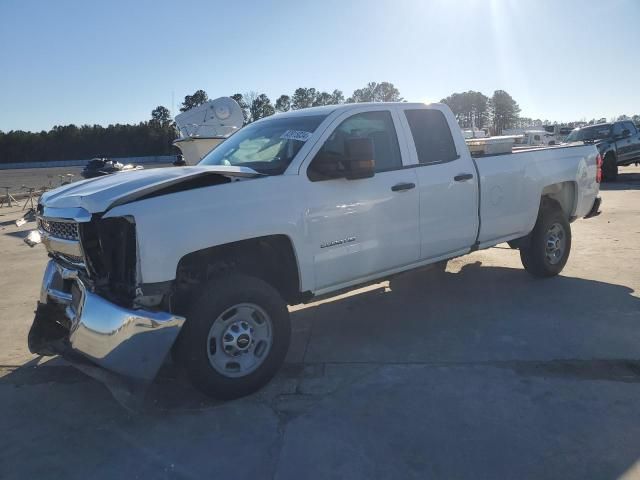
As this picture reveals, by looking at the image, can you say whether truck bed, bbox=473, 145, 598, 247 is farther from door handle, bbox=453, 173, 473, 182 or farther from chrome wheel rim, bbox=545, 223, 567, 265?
chrome wheel rim, bbox=545, 223, 567, 265

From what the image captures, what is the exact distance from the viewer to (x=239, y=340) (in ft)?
12.1

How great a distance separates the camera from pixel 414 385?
12.5 feet

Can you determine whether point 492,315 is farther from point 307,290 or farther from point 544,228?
point 307,290

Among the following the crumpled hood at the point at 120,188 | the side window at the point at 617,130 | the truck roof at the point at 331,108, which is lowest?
the crumpled hood at the point at 120,188

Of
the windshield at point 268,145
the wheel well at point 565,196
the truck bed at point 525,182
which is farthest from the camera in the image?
the wheel well at point 565,196

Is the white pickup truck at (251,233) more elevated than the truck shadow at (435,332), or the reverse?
the white pickup truck at (251,233)

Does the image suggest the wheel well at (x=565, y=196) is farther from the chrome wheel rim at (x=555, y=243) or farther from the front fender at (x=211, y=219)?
the front fender at (x=211, y=219)

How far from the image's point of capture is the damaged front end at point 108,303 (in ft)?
10.6

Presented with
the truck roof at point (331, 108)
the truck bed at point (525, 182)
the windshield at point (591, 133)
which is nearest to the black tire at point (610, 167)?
the windshield at point (591, 133)

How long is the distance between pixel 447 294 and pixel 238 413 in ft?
10.6

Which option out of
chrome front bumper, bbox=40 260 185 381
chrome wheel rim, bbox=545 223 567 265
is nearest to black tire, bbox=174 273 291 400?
chrome front bumper, bbox=40 260 185 381

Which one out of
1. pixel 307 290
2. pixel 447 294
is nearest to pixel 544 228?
pixel 447 294

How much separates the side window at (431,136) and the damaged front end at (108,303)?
278 centimetres

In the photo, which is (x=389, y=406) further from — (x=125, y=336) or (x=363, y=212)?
(x=125, y=336)
